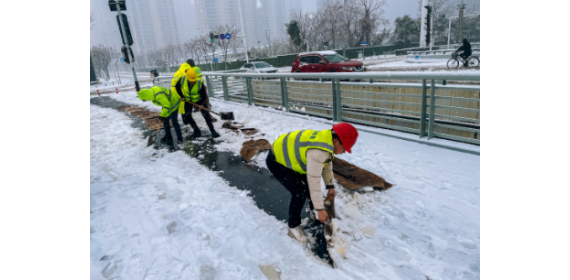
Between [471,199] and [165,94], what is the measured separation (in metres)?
5.50

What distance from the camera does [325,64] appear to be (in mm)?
14906

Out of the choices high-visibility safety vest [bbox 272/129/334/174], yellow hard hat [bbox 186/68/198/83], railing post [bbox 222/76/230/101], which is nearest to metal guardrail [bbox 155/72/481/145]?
railing post [bbox 222/76/230/101]

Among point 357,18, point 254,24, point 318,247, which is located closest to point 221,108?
point 318,247

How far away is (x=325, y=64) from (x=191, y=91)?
973 centimetres

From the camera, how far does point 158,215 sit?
3.65m

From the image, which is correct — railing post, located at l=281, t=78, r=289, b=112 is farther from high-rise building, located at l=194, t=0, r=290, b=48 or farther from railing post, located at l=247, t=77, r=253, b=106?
high-rise building, located at l=194, t=0, r=290, b=48

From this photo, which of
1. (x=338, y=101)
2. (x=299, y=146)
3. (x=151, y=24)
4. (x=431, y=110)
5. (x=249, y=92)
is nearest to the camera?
(x=299, y=146)

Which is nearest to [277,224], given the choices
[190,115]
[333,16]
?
[190,115]

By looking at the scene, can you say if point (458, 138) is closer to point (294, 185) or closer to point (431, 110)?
point (431, 110)

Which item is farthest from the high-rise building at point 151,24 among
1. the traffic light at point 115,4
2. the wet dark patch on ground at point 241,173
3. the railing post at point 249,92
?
the wet dark patch on ground at point 241,173

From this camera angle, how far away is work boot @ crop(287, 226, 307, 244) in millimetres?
2990

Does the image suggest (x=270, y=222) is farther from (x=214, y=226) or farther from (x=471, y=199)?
(x=471, y=199)

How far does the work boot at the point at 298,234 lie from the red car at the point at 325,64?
12.4 meters

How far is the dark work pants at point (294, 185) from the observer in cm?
296
